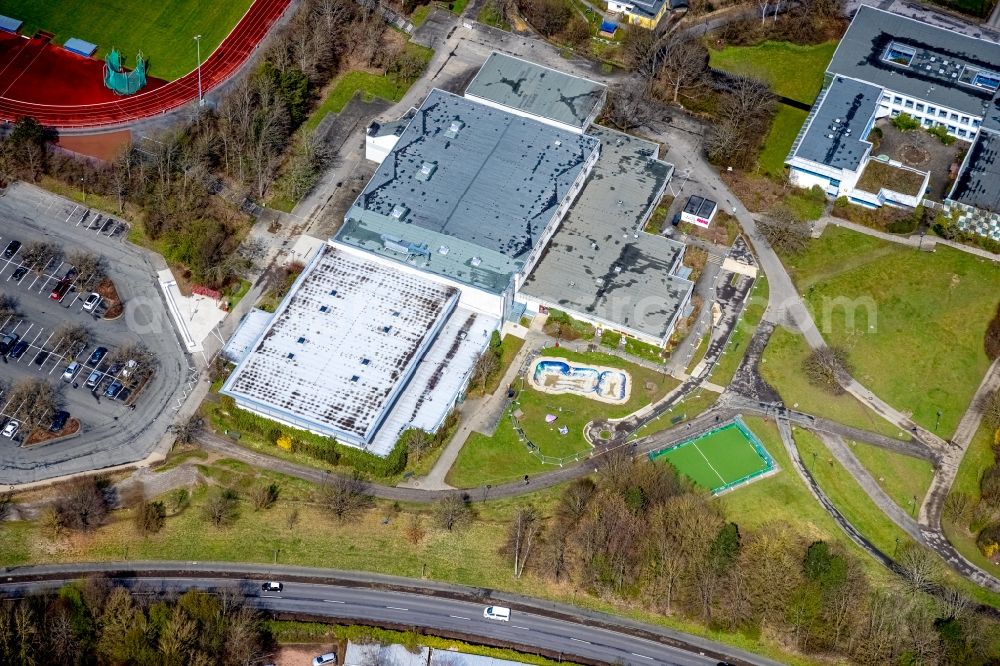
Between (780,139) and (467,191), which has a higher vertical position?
(780,139)

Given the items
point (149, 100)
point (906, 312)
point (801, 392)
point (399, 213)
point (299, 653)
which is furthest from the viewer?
point (149, 100)

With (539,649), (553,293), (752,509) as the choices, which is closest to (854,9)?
(553,293)

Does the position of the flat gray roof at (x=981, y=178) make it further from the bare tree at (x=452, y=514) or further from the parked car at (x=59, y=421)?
the parked car at (x=59, y=421)

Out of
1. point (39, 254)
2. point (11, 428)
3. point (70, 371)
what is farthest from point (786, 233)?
point (11, 428)

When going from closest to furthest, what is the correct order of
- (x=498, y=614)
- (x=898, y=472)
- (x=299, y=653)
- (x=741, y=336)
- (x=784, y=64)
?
1. (x=299, y=653)
2. (x=498, y=614)
3. (x=898, y=472)
4. (x=741, y=336)
5. (x=784, y=64)

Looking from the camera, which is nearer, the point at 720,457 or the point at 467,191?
the point at 720,457

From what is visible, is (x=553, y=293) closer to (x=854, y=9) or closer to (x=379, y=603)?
(x=379, y=603)

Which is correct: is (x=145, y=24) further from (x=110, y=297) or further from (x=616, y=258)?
(x=616, y=258)
